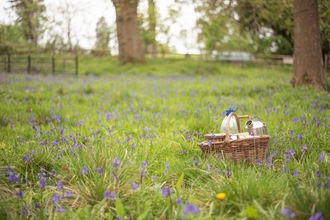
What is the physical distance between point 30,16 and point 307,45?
6.66 meters

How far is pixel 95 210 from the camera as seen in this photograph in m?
2.38

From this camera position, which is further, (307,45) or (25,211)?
(307,45)

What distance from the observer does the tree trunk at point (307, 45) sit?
8.40m

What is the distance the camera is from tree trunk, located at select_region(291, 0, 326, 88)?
8398 millimetres

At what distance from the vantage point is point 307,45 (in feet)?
28.5

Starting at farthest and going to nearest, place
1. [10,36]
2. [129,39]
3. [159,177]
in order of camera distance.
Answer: [129,39], [10,36], [159,177]

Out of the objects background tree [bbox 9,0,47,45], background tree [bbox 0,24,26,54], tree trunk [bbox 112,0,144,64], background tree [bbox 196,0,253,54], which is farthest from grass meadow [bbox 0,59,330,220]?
tree trunk [bbox 112,0,144,64]

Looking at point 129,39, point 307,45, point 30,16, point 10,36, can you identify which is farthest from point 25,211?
point 129,39

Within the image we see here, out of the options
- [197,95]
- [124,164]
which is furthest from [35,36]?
[124,164]

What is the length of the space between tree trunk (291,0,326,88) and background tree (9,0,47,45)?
6.14 m

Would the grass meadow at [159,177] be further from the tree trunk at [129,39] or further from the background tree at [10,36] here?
the tree trunk at [129,39]

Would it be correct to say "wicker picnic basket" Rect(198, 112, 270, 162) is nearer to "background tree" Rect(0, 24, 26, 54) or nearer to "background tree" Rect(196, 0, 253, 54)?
"background tree" Rect(0, 24, 26, 54)

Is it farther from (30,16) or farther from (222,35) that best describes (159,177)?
(222,35)

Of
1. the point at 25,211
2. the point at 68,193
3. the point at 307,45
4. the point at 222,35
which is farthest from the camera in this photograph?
the point at 222,35
